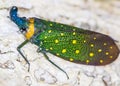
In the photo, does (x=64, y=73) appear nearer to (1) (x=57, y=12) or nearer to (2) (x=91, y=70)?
(2) (x=91, y=70)

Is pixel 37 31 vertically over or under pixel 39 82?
over

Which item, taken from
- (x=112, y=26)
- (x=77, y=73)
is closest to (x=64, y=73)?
(x=77, y=73)
